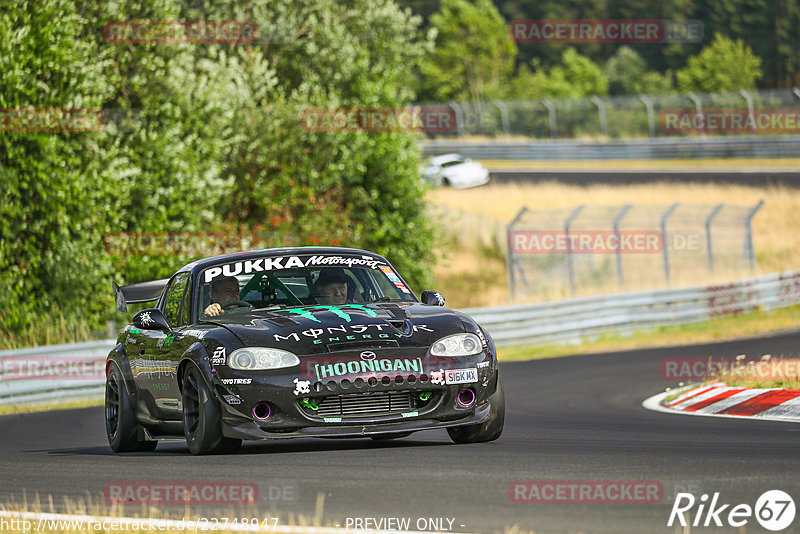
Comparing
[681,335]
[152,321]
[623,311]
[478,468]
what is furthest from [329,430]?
[623,311]

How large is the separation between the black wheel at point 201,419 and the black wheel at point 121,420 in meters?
1.31

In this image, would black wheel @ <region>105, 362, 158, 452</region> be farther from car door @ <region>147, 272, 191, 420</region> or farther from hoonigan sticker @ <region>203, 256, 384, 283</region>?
hoonigan sticker @ <region>203, 256, 384, 283</region>

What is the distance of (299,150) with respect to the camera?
30922 millimetres

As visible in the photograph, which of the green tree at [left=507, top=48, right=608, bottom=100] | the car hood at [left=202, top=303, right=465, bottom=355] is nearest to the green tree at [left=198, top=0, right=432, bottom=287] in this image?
the car hood at [left=202, top=303, right=465, bottom=355]

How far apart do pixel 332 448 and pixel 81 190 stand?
15404mm

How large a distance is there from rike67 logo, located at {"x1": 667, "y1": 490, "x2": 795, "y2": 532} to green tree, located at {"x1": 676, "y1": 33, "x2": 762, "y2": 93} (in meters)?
64.1

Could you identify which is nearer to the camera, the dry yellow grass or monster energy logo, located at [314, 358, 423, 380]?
monster energy logo, located at [314, 358, 423, 380]

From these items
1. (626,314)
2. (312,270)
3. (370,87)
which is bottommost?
(626,314)

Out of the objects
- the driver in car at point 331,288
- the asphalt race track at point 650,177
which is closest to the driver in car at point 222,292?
the driver in car at point 331,288

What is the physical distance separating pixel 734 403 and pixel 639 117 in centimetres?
4594

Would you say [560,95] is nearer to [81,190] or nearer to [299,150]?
[299,150]

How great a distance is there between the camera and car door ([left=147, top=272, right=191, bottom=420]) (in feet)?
30.5

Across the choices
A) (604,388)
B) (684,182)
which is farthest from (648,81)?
(604,388)

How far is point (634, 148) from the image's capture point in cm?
5044
